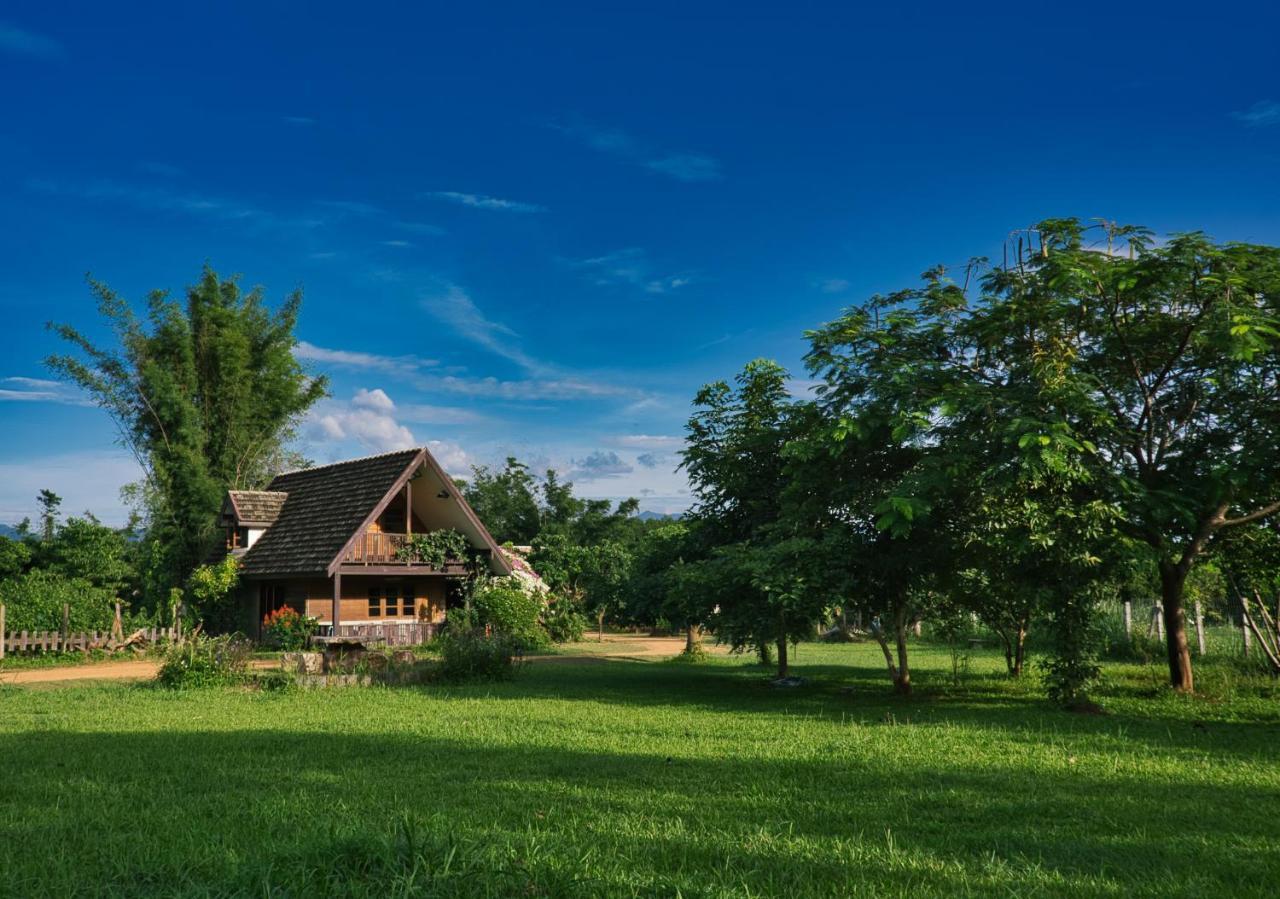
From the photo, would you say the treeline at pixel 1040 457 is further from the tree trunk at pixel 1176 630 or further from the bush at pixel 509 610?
the bush at pixel 509 610

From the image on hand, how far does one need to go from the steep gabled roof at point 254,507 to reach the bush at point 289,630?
4735 millimetres

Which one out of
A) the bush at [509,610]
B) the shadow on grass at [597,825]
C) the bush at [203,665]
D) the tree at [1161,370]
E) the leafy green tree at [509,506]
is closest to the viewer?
the shadow on grass at [597,825]

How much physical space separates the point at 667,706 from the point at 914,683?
6.14 m

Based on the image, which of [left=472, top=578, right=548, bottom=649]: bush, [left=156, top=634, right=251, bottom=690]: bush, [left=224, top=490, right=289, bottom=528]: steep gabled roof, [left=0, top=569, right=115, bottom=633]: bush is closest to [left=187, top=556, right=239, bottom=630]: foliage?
[left=224, top=490, right=289, bottom=528]: steep gabled roof

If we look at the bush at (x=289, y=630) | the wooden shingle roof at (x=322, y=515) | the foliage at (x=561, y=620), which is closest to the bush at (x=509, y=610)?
the foliage at (x=561, y=620)

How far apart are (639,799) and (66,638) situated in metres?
24.1

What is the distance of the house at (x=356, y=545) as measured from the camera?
29.1 meters

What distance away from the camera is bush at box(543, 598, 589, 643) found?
33.5 meters

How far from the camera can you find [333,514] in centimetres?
3012

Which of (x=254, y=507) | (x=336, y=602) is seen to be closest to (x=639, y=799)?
(x=336, y=602)

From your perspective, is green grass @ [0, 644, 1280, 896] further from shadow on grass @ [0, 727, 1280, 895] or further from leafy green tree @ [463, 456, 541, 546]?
leafy green tree @ [463, 456, 541, 546]

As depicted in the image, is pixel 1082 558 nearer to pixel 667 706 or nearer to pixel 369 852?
pixel 667 706

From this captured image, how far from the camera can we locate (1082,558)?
12.0m

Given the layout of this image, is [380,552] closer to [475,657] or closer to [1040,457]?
[475,657]
